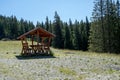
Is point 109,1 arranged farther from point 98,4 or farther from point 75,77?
point 75,77

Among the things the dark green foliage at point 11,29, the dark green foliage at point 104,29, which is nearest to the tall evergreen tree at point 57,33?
the dark green foliage at point 104,29

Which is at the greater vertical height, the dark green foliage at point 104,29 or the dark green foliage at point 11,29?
the dark green foliage at point 11,29

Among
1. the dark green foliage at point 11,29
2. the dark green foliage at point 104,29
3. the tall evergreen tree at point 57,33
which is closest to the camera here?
the dark green foliage at point 104,29

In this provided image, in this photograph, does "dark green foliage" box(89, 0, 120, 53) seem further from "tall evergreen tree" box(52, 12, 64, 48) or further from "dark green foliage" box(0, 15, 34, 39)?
"dark green foliage" box(0, 15, 34, 39)

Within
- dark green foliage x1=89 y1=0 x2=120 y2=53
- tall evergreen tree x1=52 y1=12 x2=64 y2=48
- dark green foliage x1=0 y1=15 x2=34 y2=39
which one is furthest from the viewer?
dark green foliage x1=0 y1=15 x2=34 y2=39

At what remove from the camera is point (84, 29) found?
8631 cm

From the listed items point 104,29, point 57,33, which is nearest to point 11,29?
point 57,33

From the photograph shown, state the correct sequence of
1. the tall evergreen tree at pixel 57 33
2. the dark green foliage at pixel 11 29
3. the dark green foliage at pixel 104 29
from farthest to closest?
the dark green foliage at pixel 11 29
the tall evergreen tree at pixel 57 33
the dark green foliage at pixel 104 29

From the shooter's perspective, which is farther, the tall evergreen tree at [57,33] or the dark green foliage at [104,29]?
the tall evergreen tree at [57,33]

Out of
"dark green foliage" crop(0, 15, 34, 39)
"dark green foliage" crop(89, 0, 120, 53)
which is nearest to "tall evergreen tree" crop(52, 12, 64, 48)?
"dark green foliage" crop(89, 0, 120, 53)

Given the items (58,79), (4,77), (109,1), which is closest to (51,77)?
(58,79)

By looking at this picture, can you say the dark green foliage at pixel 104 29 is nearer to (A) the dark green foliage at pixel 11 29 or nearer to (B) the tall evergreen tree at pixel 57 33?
(B) the tall evergreen tree at pixel 57 33

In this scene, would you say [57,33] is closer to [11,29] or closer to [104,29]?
[104,29]

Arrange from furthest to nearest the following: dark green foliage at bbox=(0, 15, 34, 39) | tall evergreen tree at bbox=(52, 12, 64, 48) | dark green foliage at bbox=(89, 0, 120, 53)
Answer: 1. dark green foliage at bbox=(0, 15, 34, 39)
2. tall evergreen tree at bbox=(52, 12, 64, 48)
3. dark green foliage at bbox=(89, 0, 120, 53)
